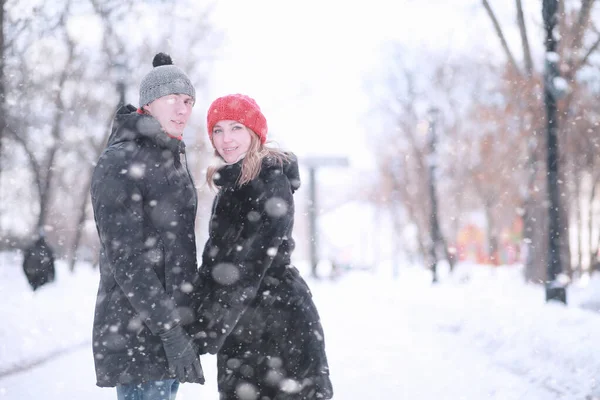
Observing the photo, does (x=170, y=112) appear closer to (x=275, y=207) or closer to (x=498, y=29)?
(x=275, y=207)

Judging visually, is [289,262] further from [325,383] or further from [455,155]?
[455,155]

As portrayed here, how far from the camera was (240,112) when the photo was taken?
3.04m

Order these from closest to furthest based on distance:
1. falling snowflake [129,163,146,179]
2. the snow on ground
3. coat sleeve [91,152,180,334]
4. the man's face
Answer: coat sleeve [91,152,180,334]
falling snowflake [129,163,146,179]
the man's face
the snow on ground

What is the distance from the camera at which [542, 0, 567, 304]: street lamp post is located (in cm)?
911

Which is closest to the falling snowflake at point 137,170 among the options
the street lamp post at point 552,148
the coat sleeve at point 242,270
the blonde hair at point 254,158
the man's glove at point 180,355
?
the blonde hair at point 254,158

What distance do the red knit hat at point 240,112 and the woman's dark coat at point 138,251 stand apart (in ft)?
1.05

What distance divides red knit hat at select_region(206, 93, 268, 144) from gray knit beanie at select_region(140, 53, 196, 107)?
0.64 ft

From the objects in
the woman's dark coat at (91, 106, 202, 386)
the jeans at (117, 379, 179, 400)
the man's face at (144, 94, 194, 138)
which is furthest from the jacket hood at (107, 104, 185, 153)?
the jeans at (117, 379, 179, 400)

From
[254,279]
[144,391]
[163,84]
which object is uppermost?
[163,84]

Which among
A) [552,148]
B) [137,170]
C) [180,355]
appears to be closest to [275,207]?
[137,170]

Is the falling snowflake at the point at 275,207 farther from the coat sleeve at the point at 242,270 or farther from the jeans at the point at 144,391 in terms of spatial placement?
the jeans at the point at 144,391

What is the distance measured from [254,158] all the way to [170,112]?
Result: 0.53 m

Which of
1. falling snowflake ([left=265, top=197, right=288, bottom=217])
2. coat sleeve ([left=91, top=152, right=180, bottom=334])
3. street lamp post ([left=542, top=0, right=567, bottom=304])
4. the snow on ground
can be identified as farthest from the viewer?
street lamp post ([left=542, top=0, right=567, bottom=304])

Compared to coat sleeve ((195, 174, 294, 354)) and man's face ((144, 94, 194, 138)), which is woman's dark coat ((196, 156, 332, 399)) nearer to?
coat sleeve ((195, 174, 294, 354))
